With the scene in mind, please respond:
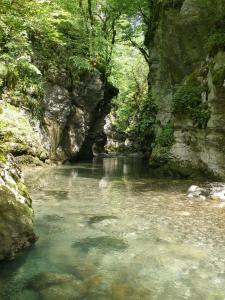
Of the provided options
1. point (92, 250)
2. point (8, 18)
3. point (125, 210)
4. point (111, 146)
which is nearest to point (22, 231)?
point (92, 250)

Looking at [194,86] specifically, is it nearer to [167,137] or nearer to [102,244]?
[167,137]

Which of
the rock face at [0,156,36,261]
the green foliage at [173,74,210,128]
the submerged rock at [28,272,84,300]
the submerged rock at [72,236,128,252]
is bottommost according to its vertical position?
the submerged rock at [28,272,84,300]

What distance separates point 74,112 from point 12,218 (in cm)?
2029

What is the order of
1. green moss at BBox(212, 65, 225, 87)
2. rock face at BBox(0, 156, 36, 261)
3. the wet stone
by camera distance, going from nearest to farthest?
rock face at BBox(0, 156, 36, 261) < the wet stone < green moss at BBox(212, 65, 225, 87)

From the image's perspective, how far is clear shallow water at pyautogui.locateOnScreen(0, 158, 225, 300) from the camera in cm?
558

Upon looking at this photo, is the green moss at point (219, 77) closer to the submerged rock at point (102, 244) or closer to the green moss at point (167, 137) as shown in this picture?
the green moss at point (167, 137)

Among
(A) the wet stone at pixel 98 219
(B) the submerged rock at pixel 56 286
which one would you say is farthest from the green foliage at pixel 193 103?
(B) the submerged rock at pixel 56 286

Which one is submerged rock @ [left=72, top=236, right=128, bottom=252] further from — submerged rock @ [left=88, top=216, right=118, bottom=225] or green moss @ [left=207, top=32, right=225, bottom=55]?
green moss @ [left=207, top=32, right=225, bottom=55]

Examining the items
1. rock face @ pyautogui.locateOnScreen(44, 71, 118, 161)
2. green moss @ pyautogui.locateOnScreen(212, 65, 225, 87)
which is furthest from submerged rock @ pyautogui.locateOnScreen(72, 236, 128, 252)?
rock face @ pyautogui.locateOnScreen(44, 71, 118, 161)

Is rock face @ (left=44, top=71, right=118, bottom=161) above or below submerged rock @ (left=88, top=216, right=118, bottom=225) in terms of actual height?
above

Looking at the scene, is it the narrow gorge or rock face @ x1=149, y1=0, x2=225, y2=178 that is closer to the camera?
the narrow gorge

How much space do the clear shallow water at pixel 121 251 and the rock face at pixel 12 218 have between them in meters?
0.23

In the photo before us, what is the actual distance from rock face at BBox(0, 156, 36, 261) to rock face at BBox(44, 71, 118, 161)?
15.8 meters

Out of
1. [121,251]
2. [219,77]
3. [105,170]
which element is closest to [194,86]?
[219,77]
